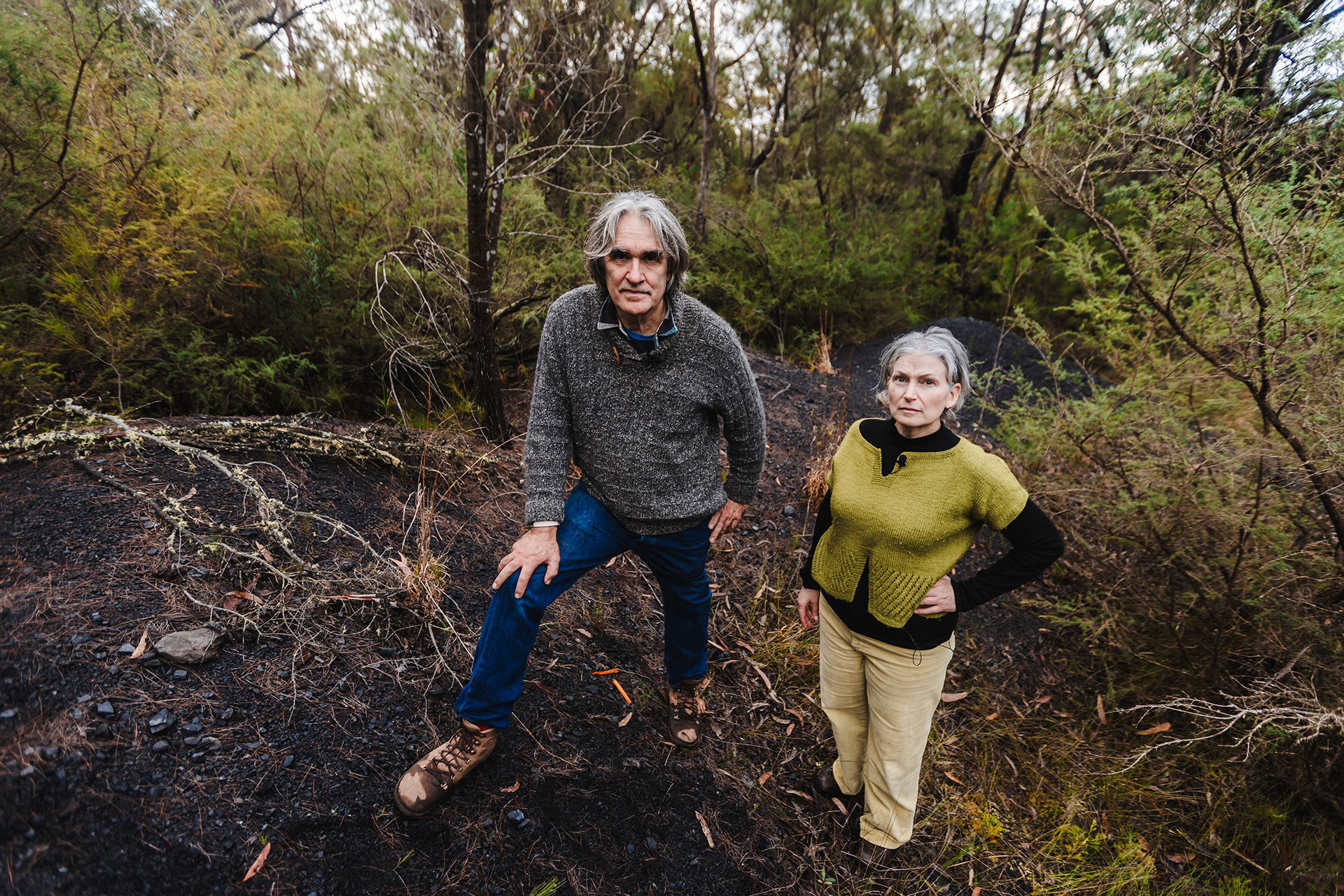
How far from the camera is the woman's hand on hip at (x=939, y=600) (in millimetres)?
1790

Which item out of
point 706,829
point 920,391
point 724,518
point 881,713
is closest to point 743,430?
point 724,518

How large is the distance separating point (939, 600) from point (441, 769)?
1.72 m

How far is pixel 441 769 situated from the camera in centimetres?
193

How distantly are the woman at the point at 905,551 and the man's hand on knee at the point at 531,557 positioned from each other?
933mm

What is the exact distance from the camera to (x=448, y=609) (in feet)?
8.68

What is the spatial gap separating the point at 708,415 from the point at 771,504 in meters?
2.32

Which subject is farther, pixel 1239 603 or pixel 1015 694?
pixel 1015 694

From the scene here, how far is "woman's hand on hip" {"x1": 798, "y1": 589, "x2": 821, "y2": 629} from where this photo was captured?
2.18 metres

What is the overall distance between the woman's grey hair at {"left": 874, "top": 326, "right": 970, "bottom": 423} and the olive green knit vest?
0.51 feet

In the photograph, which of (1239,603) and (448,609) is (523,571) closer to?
(448,609)

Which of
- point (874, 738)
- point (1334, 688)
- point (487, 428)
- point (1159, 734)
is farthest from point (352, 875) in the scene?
point (1334, 688)

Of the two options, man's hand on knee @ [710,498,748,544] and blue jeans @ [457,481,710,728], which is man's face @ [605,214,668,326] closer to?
blue jeans @ [457,481,710,728]

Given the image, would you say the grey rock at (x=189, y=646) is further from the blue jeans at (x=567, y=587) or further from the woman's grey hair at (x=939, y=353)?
the woman's grey hair at (x=939, y=353)

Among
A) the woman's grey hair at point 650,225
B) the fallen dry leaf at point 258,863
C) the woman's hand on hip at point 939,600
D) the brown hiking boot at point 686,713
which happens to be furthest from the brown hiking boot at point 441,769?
the woman's grey hair at point 650,225
